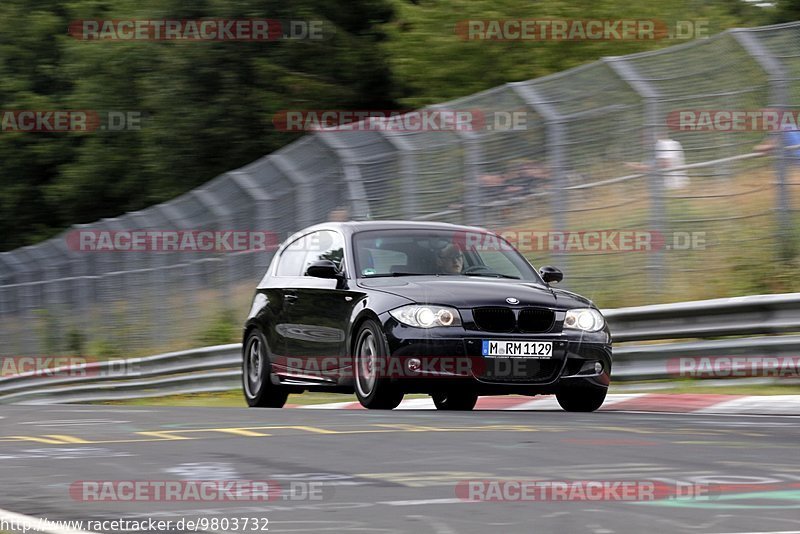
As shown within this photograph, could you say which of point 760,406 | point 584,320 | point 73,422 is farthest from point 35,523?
point 760,406

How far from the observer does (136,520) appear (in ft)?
17.9

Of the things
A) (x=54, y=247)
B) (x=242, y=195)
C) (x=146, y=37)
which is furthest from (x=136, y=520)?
(x=146, y=37)

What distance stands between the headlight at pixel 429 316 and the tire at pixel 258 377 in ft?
8.65

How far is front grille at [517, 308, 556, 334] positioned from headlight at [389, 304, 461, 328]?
469 millimetres

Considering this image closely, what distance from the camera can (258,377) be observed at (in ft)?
44.9

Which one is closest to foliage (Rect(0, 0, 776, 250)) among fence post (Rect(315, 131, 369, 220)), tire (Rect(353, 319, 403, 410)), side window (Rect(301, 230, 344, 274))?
fence post (Rect(315, 131, 369, 220))

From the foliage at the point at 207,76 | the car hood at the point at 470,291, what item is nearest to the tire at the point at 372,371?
the car hood at the point at 470,291

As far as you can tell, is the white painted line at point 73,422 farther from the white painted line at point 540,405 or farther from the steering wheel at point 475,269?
the white painted line at point 540,405

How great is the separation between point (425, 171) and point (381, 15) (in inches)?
1113

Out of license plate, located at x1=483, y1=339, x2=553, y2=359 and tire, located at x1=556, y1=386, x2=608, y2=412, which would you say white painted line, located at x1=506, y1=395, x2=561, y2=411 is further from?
license plate, located at x1=483, y1=339, x2=553, y2=359

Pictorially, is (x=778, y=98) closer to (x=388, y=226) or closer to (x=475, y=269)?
(x=475, y=269)

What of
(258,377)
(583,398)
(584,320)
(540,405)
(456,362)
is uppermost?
(584,320)

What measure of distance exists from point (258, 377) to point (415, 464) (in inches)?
263

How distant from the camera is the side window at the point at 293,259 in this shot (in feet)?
43.3
